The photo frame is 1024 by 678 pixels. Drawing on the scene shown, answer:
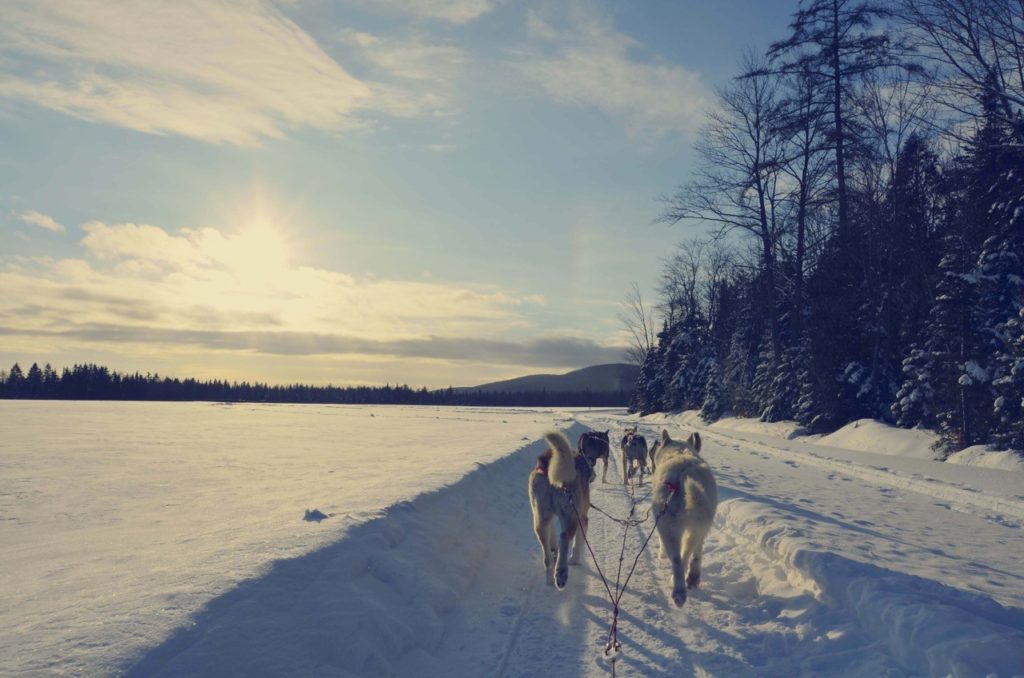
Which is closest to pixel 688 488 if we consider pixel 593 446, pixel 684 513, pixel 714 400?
pixel 684 513

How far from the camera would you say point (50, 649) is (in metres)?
3.33

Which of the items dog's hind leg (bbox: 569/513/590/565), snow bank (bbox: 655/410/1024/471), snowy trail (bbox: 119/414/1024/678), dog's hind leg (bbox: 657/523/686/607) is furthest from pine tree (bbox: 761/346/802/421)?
dog's hind leg (bbox: 657/523/686/607)

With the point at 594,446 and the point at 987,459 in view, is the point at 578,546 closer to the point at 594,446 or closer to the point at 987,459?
the point at 594,446

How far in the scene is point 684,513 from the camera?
19.0ft

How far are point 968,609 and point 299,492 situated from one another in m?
8.93

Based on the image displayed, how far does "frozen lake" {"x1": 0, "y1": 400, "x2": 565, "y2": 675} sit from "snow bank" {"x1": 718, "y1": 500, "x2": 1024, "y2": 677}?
186 inches

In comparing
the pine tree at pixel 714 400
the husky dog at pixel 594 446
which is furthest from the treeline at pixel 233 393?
the husky dog at pixel 594 446

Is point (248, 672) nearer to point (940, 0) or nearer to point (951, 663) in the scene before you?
point (951, 663)

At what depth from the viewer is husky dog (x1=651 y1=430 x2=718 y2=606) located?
18.9 feet

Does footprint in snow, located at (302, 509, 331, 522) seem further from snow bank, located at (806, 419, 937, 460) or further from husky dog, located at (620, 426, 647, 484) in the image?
snow bank, located at (806, 419, 937, 460)

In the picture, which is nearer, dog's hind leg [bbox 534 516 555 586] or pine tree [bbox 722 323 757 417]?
dog's hind leg [bbox 534 516 555 586]

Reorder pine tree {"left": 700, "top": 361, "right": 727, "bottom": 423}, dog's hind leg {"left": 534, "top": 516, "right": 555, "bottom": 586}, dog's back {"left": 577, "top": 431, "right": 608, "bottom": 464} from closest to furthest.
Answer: dog's hind leg {"left": 534, "top": 516, "right": 555, "bottom": 586} < dog's back {"left": 577, "top": 431, "right": 608, "bottom": 464} < pine tree {"left": 700, "top": 361, "right": 727, "bottom": 423}

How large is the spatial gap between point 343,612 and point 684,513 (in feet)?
10.7

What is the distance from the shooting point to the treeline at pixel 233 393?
9912 centimetres
